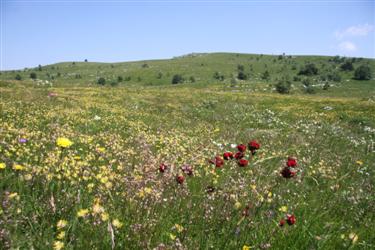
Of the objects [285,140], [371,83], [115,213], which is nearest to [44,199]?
[115,213]

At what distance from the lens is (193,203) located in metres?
4.33

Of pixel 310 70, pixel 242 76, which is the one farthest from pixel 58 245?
pixel 310 70

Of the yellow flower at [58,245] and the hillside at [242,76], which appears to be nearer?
the yellow flower at [58,245]

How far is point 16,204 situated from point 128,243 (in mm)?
1306

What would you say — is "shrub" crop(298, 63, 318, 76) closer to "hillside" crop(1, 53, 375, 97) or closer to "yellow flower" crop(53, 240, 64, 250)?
"hillside" crop(1, 53, 375, 97)

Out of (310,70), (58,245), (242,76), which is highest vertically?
(310,70)

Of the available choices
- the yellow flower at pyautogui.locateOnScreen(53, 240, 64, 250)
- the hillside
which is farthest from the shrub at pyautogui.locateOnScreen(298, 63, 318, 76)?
the yellow flower at pyautogui.locateOnScreen(53, 240, 64, 250)

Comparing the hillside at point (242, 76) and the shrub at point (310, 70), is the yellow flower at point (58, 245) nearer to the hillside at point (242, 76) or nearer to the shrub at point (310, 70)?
the hillside at point (242, 76)

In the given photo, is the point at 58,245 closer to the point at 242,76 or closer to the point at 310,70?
the point at 242,76

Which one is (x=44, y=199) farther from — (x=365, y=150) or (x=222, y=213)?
(x=365, y=150)

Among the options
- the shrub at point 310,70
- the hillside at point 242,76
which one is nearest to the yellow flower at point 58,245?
the hillside at point 242,76

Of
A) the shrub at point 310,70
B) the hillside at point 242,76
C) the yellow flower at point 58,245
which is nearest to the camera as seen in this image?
the yellow flower at point 58,245

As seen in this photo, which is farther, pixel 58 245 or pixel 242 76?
pixel 242 76

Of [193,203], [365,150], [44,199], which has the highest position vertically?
[44,199]
